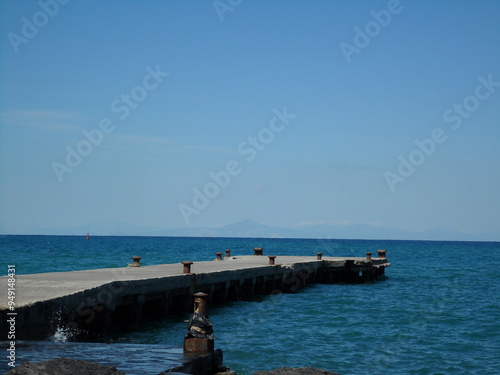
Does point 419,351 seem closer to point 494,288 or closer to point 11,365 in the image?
point 11,365

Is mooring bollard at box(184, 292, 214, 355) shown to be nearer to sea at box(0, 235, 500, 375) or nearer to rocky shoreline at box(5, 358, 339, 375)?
sea at box(0, 235, 500, 375)

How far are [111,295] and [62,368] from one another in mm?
9330

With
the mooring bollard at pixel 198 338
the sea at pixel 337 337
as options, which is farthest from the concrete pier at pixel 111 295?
the mooring bollard at pixel 198 338

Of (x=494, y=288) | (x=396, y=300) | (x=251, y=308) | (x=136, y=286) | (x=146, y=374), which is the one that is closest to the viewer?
(x=146, y=374)

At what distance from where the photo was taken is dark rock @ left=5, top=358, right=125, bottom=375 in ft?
24.0

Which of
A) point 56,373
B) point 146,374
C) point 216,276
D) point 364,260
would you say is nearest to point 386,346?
point 216,276

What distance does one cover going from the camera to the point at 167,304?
813 inches

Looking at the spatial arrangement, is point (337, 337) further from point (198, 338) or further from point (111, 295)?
point (198, 338)

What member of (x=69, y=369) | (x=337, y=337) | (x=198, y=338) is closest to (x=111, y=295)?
(x=337, y=337)

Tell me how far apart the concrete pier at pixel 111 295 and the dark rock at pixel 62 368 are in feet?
14.0

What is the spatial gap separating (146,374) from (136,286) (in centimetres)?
1035

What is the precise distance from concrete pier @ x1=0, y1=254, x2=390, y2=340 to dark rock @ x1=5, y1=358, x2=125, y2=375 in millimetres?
4253

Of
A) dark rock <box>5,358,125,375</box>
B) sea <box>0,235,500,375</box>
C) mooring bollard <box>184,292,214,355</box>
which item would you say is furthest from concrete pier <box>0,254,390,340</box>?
dark rock <box>5,358,125,375</box>

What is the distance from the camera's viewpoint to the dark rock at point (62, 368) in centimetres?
731
